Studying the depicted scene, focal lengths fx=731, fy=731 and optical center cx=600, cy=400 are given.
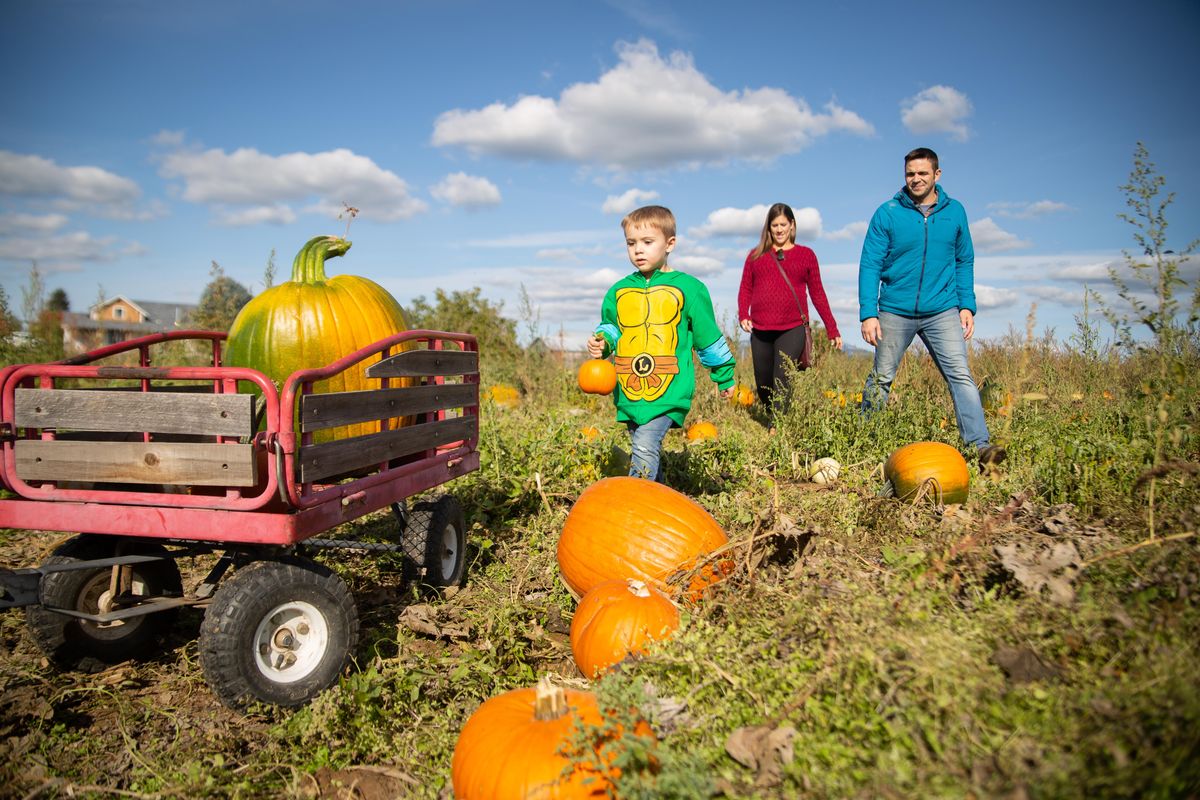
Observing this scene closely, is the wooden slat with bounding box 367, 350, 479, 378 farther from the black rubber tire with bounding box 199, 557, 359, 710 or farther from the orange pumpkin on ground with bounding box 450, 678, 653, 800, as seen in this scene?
the orange pumpkin on ground with bounding box 450, 678, 653, 800

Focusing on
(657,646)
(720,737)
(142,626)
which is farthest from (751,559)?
(142,626)

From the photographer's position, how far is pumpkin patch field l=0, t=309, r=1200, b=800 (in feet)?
5.56

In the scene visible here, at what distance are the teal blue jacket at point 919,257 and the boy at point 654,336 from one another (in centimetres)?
217

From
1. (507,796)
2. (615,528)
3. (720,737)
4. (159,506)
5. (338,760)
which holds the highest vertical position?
(159,506)

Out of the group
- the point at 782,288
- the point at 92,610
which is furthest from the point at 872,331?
the point at 92,610

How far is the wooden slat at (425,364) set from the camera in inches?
133

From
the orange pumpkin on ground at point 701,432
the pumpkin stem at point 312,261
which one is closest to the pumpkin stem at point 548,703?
the pumpkin stem at point 312,261

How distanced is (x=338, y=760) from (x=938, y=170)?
5774 mm

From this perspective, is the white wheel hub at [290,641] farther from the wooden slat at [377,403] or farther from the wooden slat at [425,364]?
the wooden slat at [425,364]

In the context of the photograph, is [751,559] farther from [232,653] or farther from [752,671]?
[232,653]

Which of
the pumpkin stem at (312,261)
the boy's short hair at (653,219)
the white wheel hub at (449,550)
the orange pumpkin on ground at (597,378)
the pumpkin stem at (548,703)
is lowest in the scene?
the white wheel hub at (449,550)

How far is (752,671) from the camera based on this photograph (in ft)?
7.34

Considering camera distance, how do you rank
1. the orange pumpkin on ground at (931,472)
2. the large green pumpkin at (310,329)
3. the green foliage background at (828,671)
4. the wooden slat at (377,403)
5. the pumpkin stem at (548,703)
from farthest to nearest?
the orange pumpkin on ground at (931,472)
the large green pumpkin at (310,329)
the wooden slat at (377,403)
the pumpkin stem at (548,703)
the green foliage background at (828,671)

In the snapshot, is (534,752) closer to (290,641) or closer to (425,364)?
(290,641)
